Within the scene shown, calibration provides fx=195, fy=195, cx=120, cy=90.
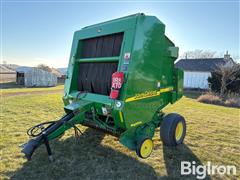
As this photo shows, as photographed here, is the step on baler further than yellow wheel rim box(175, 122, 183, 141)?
No

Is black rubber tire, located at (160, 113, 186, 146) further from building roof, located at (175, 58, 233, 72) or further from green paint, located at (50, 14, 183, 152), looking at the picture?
building roof, located at (175, 58, 233, 72)

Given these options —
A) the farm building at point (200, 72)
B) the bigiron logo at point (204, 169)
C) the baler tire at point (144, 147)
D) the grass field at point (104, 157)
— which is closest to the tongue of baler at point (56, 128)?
the grass field at point (104, 157)

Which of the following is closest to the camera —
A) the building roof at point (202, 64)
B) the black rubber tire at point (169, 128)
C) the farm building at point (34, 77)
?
the black rubber tire at point (169, 128)

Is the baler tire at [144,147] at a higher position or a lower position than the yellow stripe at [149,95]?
lower

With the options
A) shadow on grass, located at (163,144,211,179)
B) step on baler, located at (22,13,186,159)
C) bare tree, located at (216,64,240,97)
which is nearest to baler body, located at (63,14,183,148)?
step on baler, located at (22,13,186,159)

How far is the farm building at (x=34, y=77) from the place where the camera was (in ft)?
85.4

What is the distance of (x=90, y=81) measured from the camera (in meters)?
4.12

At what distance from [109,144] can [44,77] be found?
26.0 meters

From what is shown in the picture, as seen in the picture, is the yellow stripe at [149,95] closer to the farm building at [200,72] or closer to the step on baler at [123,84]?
the step on baler at [123,84]

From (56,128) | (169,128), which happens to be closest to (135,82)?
(169,128)

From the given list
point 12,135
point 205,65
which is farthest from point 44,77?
point 12,135

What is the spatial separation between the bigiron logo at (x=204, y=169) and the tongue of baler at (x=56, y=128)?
2.08 meters

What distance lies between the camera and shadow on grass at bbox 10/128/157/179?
316 cm

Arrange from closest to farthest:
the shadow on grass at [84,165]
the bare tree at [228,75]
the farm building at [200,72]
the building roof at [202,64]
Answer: the shadow on grass at [84,165], the bare tree at [228,75], the farm building at [200,72], the building roof at [202,64]
